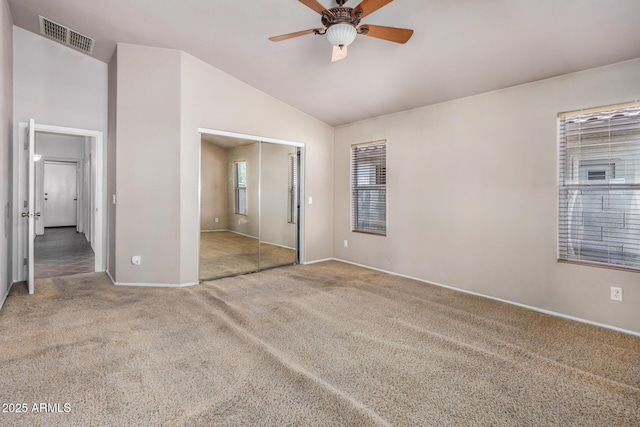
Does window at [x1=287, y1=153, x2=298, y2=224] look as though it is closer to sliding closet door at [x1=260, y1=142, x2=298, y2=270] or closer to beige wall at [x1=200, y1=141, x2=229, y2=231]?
sliding closet door at [x1=260, y1=142, x2=298, y2=270]

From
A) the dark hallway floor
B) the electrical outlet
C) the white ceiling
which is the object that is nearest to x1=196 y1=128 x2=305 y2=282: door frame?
A: the white ceiling

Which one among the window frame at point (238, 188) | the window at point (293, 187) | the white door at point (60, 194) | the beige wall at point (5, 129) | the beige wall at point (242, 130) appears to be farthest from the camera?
the white door at point (60, 194)

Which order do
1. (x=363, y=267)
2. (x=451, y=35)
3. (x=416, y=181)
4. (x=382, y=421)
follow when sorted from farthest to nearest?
(x=363, y=267)
(x=416, y=181)
(x=451, y=35)
(x=382, y=421)

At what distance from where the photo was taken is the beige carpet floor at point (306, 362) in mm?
1800

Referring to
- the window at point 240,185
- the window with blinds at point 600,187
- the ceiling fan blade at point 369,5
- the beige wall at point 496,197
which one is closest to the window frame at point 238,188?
the window at point 240,185

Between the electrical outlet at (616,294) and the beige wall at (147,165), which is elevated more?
the beige wall at (147,165)

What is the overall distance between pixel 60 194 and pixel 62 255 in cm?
548

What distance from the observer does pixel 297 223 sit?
5430 millimetres

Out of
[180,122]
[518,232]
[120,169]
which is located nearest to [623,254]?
[518,232]

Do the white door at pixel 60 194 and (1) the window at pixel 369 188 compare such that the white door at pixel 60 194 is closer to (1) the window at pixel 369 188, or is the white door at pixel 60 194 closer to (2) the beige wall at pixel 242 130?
(2) the beige wall at pixel 242 130

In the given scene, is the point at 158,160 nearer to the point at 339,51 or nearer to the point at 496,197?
the point at 339,51

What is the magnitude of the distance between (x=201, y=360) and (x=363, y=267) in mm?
3291

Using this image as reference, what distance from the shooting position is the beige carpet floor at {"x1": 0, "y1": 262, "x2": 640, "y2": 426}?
180cm

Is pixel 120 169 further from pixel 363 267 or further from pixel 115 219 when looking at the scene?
pixel 363 267
